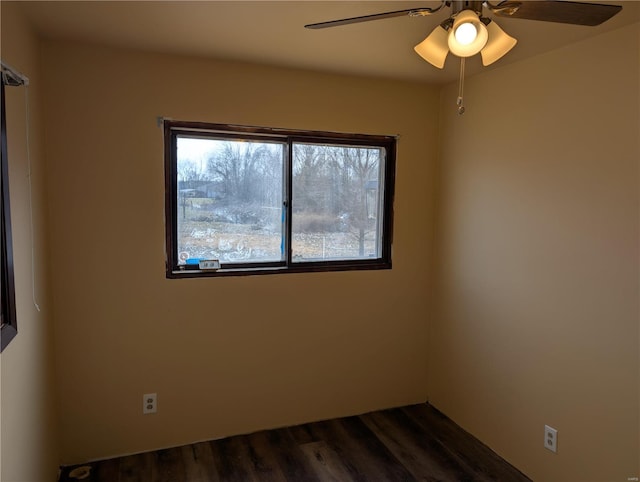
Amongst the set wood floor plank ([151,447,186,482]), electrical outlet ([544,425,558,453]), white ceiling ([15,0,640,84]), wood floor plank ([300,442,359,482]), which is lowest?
wood floor plank ([300,442,359,482])

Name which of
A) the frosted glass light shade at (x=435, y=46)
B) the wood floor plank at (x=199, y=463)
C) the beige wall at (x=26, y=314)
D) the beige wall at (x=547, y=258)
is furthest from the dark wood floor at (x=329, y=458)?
the frosted glass light shade at (x=435, y=46)

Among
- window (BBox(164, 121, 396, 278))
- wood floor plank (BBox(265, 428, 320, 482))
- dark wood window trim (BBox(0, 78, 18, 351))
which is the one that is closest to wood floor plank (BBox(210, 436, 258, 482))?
wood floor plank (BBox(265, 428, 320, 482))

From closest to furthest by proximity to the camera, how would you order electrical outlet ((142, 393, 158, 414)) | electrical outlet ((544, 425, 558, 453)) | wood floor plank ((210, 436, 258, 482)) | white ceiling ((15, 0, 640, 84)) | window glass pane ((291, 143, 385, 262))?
1. white ceiling ((15, 0, 640, 84))
2. electrical outlet ((544, 425, 558, 453))
3. wood floor plank ((210, 436, 258, 482))
4. electrical outlet ((142, 393, 158, 414))
5. window glass pane ((291, 143, 385, 262))

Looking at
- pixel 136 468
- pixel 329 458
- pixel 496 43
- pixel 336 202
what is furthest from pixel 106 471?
pixel 496 43

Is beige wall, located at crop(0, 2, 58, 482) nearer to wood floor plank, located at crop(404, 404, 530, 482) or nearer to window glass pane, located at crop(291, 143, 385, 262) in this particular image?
window glass pane, located at crop(291, 143, 385, 262)

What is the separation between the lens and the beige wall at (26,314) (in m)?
1.71

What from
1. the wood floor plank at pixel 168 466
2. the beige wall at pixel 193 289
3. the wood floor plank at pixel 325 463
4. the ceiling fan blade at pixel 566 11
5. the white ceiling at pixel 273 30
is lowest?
the wood floor plank at pixel 325 463

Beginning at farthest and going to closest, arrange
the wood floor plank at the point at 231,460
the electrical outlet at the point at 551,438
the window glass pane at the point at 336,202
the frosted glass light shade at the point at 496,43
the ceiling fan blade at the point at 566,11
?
the window glass pane at the point at 336,202, the wood floor plank at the point at 231,460, the electrical outlet at the point at 551,438, the frosted glass light shade at the point at 496,43, the ceiling fan blade at the point at 566,11

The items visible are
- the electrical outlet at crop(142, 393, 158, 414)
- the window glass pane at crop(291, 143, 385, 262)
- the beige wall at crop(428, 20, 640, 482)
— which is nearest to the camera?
the beige wall at crop(428, 20, 640, 482)

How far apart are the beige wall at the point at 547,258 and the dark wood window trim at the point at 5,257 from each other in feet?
8.06

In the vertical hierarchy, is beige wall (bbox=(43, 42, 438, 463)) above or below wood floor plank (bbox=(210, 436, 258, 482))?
above

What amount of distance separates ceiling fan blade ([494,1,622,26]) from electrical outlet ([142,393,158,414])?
2.60m

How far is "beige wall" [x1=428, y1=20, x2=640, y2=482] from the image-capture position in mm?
2057

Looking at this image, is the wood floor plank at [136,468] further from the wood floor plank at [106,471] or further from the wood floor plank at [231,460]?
the wood floor plank at [231,460]
